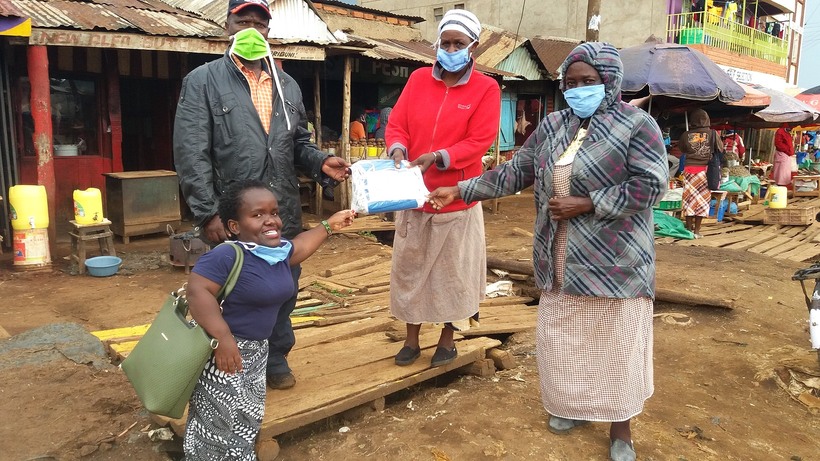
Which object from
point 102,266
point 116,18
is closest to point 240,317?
point 102,266

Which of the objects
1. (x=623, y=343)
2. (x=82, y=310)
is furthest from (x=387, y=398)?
(x=82, y=310)

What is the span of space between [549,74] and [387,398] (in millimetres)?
13285

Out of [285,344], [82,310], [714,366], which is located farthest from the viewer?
[82,310]

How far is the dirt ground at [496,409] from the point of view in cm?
312

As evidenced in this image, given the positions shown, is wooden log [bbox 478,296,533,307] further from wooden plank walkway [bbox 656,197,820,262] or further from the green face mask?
wooden plank walkway [bbox 656,197,820,262]

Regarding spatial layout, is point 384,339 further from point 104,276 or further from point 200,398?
point 104,276

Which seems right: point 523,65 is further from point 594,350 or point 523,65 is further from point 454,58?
point 594,350

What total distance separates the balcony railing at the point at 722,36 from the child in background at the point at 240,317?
1902 centimetres

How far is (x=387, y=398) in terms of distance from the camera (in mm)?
3750

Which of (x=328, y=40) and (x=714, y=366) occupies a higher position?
(x=328, y=40)

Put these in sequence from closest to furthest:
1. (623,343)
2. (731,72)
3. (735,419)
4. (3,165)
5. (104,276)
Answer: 1. (623,343)
2. (735,419)
3. (104,276)
4. (3,165)
5. (731,72)

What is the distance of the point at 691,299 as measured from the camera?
5.68 metres

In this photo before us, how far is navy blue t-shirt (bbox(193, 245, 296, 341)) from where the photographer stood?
7.71 feet

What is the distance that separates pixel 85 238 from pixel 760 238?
924cm
